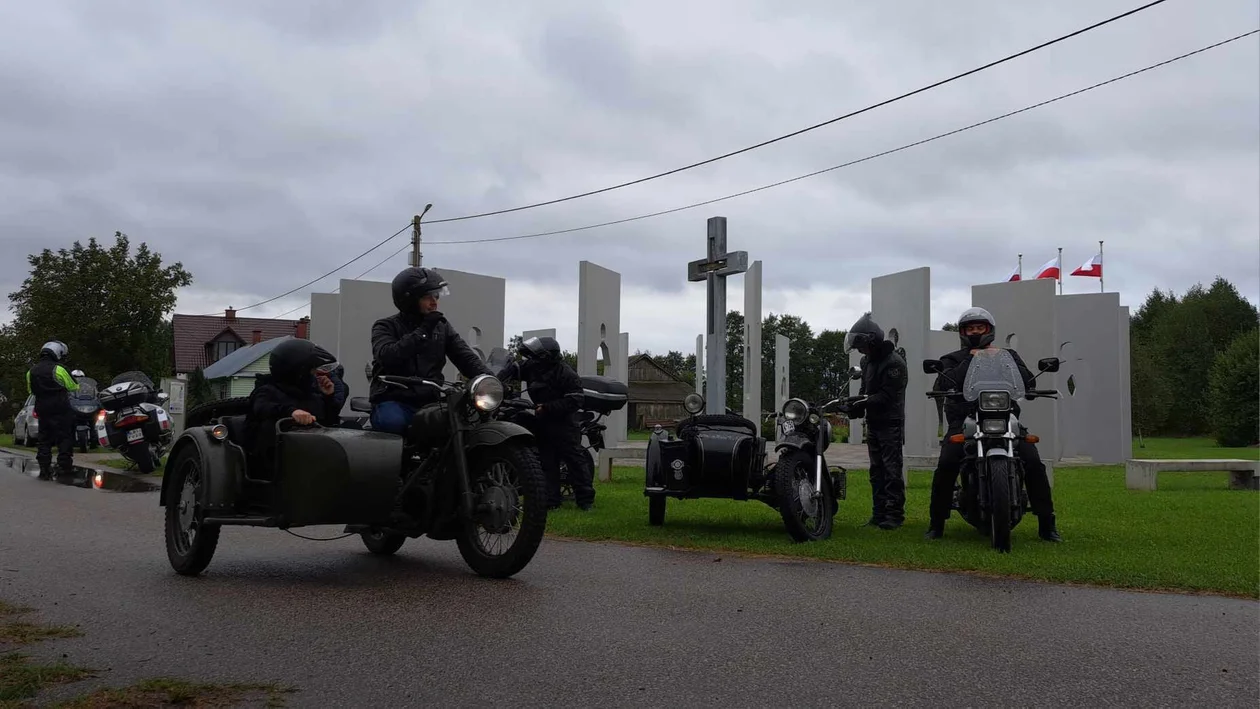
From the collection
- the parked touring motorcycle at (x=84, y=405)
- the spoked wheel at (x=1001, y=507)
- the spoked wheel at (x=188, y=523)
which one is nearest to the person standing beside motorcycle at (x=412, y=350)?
the spoked wheel at (x=188, y=523)

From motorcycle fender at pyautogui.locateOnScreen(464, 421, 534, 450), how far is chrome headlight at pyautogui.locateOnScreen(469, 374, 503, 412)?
12 cm

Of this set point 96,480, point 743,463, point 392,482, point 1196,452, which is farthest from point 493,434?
point 1196,452

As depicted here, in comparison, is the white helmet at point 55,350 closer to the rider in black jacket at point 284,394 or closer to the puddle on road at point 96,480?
the puddle on road at point 96,480

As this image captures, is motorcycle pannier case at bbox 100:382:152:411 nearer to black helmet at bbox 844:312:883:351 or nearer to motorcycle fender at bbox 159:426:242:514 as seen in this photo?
motorcycle fender at bbox 159:426:242:514

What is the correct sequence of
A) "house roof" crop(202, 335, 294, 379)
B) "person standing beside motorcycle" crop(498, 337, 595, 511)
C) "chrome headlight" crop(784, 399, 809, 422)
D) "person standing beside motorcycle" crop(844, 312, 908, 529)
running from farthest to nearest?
1. "house roof" crop(202, 335, 294, 379)
2. "person standing beside motorcycle" crop(498, 337, 595, 511)
3. "person standing beside motorcycle" crop(844, 312, 908, 529)
4. "chrome headlight" crop(784, 399, 809, 422)

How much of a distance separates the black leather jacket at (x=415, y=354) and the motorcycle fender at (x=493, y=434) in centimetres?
39

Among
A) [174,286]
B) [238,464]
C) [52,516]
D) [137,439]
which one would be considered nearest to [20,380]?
[174,286]

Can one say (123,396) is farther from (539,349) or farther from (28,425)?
(28,425)

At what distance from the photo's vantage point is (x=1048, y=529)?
820cm

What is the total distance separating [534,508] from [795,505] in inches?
111

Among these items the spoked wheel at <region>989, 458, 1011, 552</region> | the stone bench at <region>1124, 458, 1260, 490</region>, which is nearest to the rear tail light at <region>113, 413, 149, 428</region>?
the spoked wheel at <region>989, 458, 1011, 552</region>

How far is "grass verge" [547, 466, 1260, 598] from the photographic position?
6.62 metres

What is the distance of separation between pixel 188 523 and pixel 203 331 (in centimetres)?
8077

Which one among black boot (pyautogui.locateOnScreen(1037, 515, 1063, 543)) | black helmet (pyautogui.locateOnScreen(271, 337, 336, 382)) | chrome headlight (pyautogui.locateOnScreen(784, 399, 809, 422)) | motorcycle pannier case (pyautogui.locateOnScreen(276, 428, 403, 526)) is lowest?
black boot (pyautogui.locateOnScreen(1037, 515, 1063, 543))
